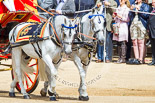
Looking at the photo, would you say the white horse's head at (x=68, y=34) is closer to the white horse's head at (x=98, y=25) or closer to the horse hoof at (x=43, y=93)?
the white horse's head at (x=98, y=25)

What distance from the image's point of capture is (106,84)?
14.6 metres

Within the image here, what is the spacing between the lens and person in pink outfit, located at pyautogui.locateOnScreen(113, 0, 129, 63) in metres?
18.1

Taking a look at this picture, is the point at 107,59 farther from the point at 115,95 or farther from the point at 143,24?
the point at 115,95

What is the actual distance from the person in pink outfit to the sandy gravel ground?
0.57 m

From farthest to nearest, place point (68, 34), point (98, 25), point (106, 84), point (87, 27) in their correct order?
point (106, 84) → point (87, 27) → point (98, 25) → point (68, 34)

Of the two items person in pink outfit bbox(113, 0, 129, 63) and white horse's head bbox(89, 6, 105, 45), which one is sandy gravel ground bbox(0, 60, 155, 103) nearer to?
person in pink outfit bbox(113, 0, 129, 63)

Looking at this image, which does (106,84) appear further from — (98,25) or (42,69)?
(98,25)

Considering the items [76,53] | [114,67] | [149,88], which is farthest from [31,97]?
[114,67]

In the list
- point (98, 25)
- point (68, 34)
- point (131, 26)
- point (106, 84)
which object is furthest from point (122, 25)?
point (68, 34)

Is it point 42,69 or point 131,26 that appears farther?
point 131,26

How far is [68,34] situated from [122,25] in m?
7.16

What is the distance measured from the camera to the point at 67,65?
1845cm

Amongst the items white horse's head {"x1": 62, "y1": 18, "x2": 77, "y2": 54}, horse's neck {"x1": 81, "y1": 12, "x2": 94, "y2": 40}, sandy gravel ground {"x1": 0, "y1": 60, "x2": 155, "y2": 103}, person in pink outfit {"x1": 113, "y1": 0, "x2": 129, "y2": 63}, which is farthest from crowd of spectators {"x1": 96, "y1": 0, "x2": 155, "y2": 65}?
white horse's head {"x1": 62, "y1": 18, "x2": 77, "y2": 54}

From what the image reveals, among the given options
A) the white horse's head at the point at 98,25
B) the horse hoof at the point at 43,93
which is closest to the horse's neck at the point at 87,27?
the white horse's head at the point at 98,25
